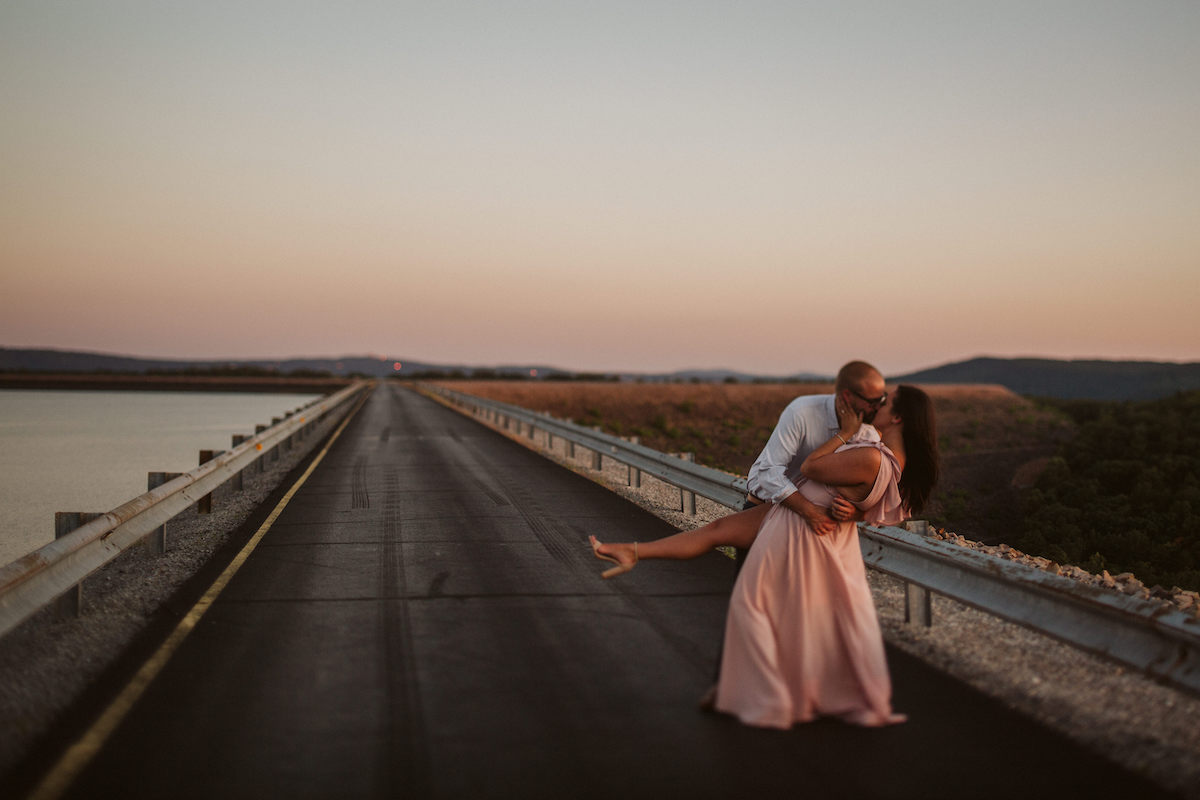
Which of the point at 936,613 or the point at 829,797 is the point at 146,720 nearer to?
the point at 829,797

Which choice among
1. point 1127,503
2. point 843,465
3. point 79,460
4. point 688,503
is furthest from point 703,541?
point 79,460

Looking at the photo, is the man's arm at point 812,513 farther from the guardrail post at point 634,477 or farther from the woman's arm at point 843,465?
the guardrail post at point 634,477

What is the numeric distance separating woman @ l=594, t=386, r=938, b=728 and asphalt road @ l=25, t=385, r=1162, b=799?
159mm

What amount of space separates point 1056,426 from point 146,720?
58591 millimetres

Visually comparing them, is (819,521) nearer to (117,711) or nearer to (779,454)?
(779,454)

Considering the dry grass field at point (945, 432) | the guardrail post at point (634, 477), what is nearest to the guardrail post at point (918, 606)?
the guardrail post at point (634, 477)

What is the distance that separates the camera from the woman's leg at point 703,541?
16.1ft

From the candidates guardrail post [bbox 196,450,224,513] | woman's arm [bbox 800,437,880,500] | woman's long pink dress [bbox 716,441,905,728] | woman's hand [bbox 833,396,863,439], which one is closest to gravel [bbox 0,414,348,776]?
guardrail post [bbox 196,450,224,513]

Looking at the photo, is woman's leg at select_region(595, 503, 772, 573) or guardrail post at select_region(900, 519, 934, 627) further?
guardrail post at select_region(900, 519, 934, 627)

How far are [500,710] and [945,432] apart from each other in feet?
156

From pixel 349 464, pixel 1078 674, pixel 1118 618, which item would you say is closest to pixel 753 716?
pixel 1118 618

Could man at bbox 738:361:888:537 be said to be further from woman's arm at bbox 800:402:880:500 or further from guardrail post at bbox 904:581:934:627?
guardrail post at bbox 904:581:934:627

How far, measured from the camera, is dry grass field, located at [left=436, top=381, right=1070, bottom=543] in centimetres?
2238

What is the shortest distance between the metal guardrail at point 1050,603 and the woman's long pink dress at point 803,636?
43.1 inches
